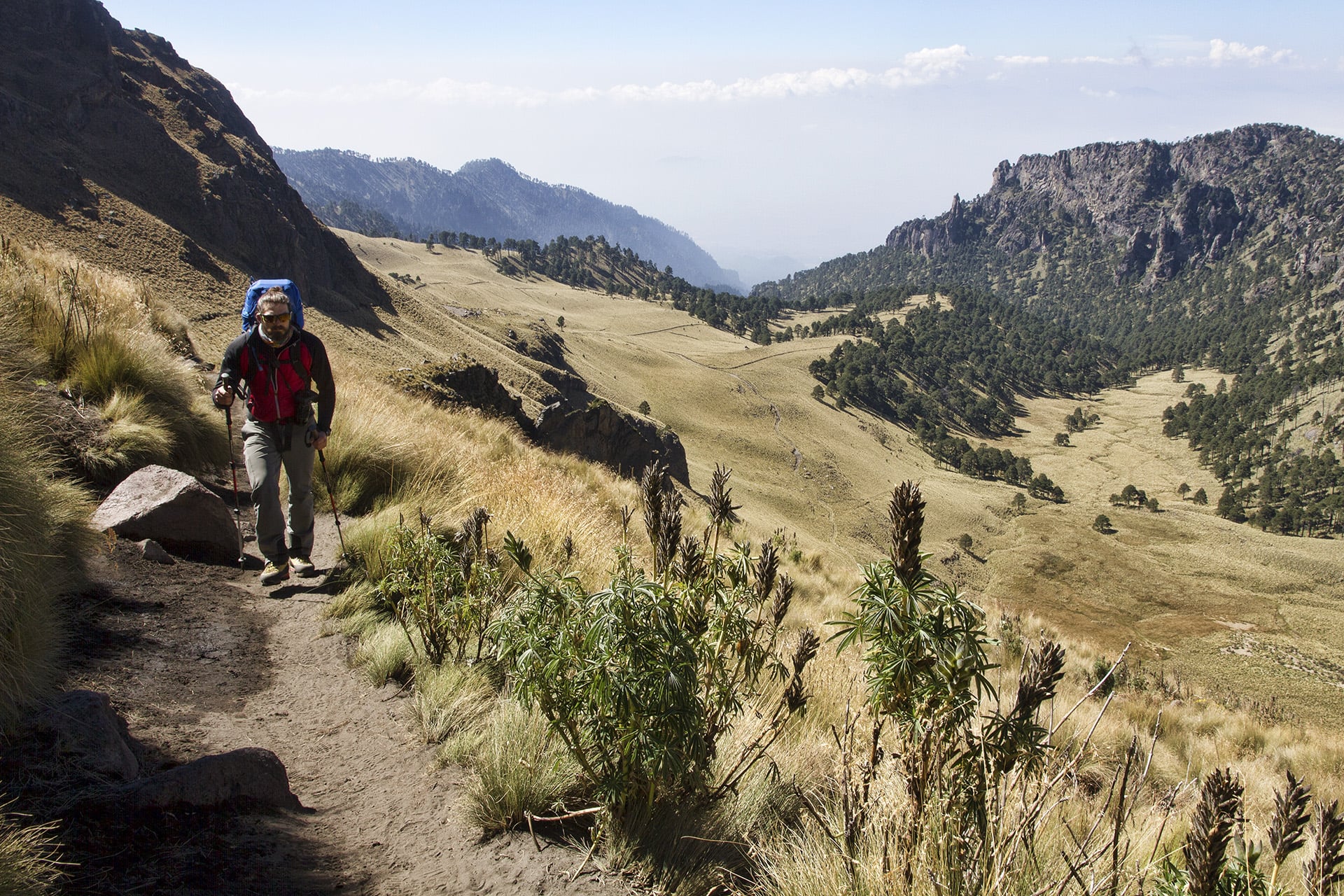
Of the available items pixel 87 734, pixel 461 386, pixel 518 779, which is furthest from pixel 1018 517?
pixel 87 734

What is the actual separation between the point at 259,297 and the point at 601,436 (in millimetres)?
18351

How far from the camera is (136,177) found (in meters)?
27.6

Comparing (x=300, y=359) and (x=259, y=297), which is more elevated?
(x=259, y=297)

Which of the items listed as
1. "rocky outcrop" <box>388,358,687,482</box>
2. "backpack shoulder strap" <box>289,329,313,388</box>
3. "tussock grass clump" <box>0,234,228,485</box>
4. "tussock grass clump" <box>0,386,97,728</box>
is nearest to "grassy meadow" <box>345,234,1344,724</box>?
"rocky outcrop" <box>388,358,687,482</box>

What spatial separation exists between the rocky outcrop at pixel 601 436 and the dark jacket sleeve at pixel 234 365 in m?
13.3

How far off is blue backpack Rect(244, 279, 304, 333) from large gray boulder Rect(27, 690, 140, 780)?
3.36 meters

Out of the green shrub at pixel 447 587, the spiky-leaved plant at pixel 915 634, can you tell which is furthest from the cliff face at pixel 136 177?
the spiky-leaved plant at pixel 915 634

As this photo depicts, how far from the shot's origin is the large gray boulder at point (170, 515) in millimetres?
5195

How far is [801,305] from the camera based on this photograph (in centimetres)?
16175

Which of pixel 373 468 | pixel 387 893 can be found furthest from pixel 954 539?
pixel 387 893

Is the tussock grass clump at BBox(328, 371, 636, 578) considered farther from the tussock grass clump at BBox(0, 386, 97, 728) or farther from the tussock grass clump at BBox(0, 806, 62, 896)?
the tussock grass clump at BBox(0, 806, 62, 896)

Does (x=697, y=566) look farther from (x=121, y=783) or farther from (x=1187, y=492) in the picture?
(x=1187, y=492)

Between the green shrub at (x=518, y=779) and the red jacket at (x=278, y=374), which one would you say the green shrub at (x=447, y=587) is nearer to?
the green shrub at (x=518, y=779)

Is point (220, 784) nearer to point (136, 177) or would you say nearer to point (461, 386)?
point (461, 386)
